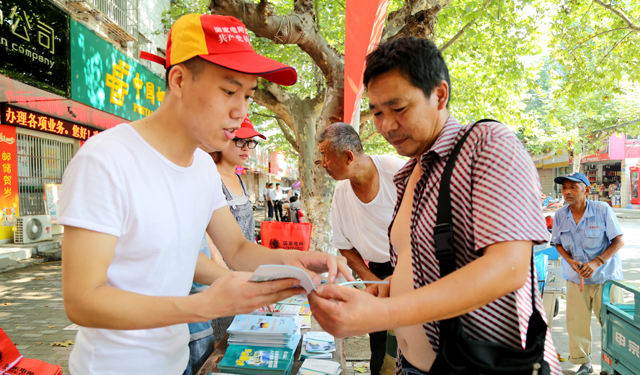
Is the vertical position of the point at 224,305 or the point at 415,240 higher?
the point at 415,240

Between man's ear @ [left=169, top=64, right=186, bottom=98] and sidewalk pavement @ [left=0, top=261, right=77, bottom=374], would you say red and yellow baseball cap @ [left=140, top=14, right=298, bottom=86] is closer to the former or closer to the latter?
man's ear @ [left=169, top=64, right=186, bottom=98]

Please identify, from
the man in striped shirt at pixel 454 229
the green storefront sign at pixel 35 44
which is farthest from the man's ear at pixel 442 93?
the green storefront sign at pixel 35 44

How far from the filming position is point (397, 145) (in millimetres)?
1593

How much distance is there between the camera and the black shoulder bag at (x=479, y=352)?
1.12 meters

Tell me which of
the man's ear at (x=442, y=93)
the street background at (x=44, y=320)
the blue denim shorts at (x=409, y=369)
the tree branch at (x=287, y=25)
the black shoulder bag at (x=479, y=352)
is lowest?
the street background at (x=44, y=320)

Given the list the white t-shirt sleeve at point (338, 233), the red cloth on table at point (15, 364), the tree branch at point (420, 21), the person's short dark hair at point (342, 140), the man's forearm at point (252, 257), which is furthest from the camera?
the tree branch at point (420, 21)

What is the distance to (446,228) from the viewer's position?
122 centimetres

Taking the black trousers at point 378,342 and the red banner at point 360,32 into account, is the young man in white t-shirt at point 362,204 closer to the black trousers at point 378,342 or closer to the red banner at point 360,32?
the black trousers at point 378,342

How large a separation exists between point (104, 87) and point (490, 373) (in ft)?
28.4

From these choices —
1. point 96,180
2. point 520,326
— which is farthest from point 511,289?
point 96,180

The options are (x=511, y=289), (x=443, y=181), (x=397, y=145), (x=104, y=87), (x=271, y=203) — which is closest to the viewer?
(x=511, y=289)

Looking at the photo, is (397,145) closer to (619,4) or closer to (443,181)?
(443,181)

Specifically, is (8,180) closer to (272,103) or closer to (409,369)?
(272,103)

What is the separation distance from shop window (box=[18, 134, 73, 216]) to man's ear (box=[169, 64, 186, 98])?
10.7m
